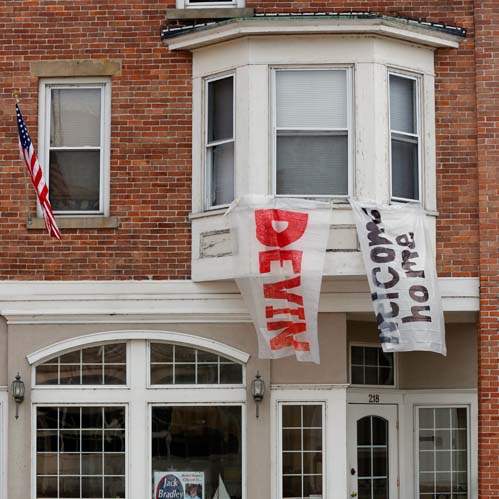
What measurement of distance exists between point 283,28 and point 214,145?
5.62 feet

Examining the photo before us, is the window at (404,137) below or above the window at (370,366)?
above

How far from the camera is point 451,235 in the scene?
57.2ft

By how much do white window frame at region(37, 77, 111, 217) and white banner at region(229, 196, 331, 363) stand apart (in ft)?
6.49

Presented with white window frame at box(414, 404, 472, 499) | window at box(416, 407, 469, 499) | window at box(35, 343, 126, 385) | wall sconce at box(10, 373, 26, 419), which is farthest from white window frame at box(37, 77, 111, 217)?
window at box(416, 407, 469, 499)

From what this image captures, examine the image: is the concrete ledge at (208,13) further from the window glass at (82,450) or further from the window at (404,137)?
the window glass at (82,450)

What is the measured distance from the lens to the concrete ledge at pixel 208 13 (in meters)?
17.6

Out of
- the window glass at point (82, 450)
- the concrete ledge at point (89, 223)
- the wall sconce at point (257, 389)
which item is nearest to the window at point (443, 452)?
the wall sconce at point (257, 389)

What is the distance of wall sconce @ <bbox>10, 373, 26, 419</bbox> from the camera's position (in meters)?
17.4

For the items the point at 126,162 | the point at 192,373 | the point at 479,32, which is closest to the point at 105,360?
the point at 192,373

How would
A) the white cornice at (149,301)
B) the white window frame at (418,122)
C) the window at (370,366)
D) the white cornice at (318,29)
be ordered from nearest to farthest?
the white cornice at (318,29), the white cornice at (149,301), the white window frame at (418,122), the window at (370,366)

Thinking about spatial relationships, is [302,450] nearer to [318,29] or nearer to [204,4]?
[318,29]

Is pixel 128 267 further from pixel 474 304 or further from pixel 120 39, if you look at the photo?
pixel 474 304

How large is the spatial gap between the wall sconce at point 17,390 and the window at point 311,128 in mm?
4021

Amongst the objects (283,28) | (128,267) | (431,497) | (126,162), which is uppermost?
(283,28)
